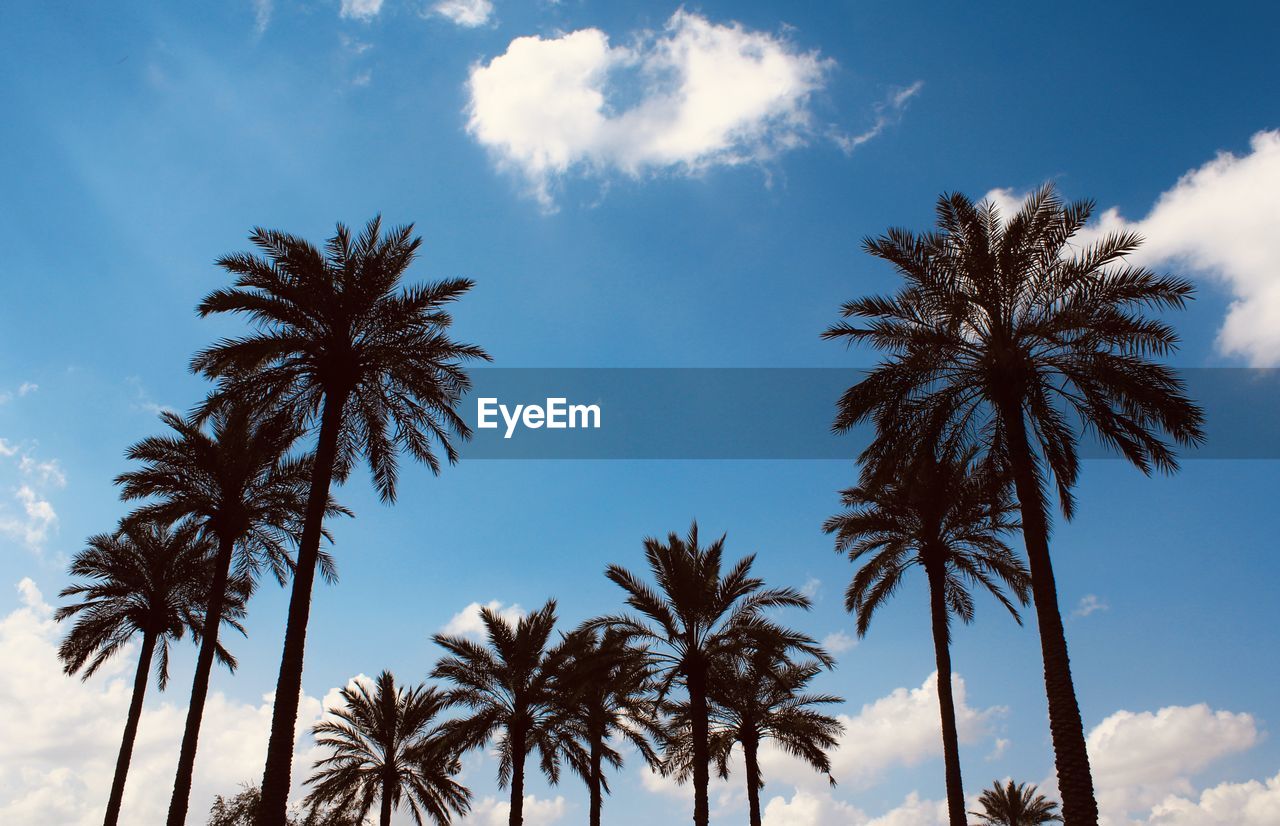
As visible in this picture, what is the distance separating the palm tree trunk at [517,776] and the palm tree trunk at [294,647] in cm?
1593

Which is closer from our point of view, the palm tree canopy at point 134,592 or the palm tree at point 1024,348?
the palm tree at point 1024,348

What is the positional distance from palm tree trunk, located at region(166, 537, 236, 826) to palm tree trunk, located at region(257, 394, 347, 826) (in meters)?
7.87

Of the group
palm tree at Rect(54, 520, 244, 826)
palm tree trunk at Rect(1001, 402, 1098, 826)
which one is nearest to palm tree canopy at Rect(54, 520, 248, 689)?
palm tree at Rect(54, 520, 244, 826)

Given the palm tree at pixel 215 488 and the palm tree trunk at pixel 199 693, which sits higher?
the palm tree at pixel 215 488

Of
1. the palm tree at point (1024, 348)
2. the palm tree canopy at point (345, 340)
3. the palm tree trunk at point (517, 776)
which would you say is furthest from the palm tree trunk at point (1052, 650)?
the palm tree trunk at point (517, 776)

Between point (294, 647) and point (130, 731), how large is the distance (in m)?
14.5

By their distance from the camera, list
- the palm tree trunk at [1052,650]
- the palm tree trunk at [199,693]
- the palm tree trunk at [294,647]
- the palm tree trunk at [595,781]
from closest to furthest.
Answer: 1. the palm tree trunk at [1052,650]
2. the palm tree trunk at [294,647]
3. the palm tree trunk at [199,693]
4. the palm tree trunk at [595,781]

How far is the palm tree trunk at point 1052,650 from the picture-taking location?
15.0m

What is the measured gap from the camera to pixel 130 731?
27.8 metres

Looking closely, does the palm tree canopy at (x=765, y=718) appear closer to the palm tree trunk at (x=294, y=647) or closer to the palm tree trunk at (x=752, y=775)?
the palm tree trunk at (x=752, y=775)

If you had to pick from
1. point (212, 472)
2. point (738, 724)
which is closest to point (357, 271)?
point (212, 472)

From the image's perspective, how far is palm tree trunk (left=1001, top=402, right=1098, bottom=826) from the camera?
49.1 feet

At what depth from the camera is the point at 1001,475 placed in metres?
20.0

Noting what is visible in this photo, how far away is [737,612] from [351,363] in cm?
1382
